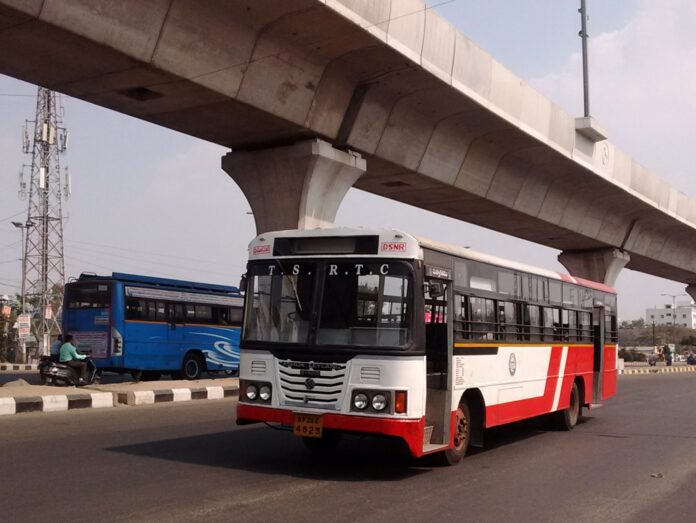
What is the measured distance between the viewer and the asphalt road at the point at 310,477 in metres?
6.47

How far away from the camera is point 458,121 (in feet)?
61.5

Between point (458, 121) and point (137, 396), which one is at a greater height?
point (458, 121)

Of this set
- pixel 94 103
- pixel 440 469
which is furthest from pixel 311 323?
pixel 94 103

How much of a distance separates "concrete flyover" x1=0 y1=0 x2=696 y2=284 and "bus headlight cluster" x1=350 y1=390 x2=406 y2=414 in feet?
22.5

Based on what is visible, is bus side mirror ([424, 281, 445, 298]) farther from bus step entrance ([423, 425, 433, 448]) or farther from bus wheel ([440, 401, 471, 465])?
bus wheel ([440, 401, 471, 465])

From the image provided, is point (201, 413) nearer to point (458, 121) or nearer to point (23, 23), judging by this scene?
point (23, 23)

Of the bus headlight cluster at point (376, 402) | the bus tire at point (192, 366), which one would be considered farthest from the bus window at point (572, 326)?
the bus tire at point (192, 366)

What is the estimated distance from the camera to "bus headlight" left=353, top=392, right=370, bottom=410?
25.8ft

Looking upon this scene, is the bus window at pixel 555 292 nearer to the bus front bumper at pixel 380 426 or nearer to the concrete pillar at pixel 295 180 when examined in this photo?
the bus front bumper at pixel 380 426

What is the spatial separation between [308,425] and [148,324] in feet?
48.7

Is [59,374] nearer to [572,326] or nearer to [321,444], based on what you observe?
[321,444]

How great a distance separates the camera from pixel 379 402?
25.7 ft

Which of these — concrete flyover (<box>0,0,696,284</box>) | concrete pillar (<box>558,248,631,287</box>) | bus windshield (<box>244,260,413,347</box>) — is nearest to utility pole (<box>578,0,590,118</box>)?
concrete flyover (<box>0,0,696,284</box>)

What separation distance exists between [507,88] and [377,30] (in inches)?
230
